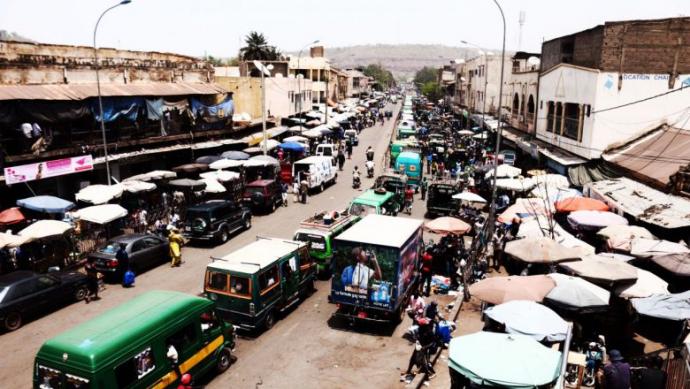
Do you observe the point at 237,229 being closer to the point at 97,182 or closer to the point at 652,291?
the point at 97,182

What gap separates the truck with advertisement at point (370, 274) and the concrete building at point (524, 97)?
28.4 metres

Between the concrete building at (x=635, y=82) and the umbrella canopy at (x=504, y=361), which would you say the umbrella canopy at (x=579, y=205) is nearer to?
the concrete building at (x=635, y=82)

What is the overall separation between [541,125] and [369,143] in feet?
81.8

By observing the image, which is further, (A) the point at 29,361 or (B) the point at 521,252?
(B) the point at 521,252

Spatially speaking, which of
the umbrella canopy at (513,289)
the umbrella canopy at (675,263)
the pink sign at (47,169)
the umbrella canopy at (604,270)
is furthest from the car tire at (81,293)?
the umbrella canopy at (675,263)

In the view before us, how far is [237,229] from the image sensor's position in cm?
2392

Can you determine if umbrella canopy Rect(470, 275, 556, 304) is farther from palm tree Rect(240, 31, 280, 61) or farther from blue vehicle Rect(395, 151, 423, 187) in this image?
palm tree Rect(240, 31, 280, 61)

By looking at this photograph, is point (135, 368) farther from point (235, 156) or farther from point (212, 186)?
point (235, 156)

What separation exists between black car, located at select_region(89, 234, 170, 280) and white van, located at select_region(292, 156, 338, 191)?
12831mm

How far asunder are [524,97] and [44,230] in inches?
1444

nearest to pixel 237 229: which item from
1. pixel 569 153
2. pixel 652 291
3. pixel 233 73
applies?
pixel 652 291

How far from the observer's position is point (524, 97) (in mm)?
42969

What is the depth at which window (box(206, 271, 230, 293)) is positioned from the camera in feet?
44.2

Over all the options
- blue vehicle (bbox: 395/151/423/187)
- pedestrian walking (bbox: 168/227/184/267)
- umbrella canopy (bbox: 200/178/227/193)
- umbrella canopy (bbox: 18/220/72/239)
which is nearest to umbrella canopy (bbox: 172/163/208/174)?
umbrella canopy (bbox: 200/178/227/193)
